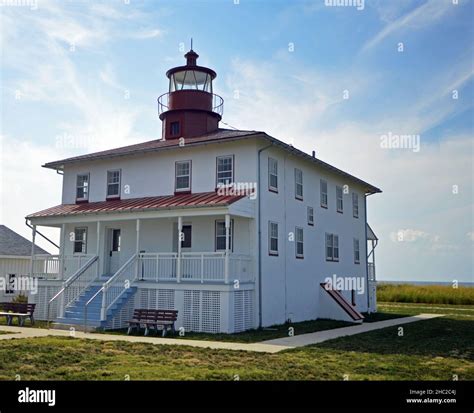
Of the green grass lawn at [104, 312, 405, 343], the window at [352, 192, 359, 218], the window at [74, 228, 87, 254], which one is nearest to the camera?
the green grass lawn at [104, 312, 405, 343]

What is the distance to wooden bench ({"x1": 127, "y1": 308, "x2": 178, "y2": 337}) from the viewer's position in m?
17.4

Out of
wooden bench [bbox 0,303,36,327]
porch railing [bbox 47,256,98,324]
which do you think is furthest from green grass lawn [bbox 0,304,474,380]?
wooden bench [bbox 0,303,36,327]

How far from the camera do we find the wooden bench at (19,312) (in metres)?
20.1

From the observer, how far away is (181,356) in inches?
494

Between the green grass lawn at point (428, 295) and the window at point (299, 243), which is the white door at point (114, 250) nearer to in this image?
the window at point (299, 243)

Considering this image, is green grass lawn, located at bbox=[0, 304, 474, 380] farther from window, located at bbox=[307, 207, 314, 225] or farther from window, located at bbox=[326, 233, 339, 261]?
window, located at bbox=[326, 233, 339, 261]

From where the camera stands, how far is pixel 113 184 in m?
23.9

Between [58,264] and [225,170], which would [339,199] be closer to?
[225,170]

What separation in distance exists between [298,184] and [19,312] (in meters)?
12.2

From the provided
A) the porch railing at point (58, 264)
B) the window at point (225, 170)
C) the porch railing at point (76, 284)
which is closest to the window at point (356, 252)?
the window at point (225, 170)

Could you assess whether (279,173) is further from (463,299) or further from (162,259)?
(463,299)

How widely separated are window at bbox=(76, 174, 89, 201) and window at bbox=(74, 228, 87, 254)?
144 centimetres

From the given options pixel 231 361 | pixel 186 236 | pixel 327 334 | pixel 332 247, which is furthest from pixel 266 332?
pixel 332 247

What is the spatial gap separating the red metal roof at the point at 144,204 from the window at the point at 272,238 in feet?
7.60
